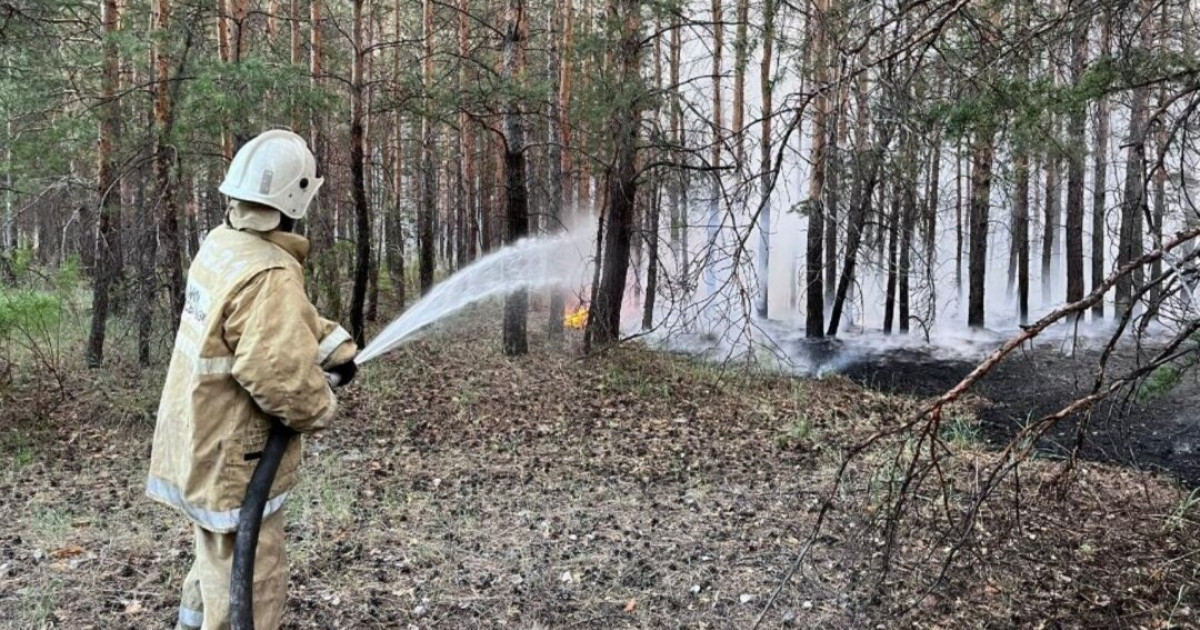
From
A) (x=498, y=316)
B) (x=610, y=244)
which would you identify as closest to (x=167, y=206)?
(x=610, y=244)

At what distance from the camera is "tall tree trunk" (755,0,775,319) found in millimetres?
3002

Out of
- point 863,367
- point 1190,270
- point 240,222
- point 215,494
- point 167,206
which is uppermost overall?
point 167,206

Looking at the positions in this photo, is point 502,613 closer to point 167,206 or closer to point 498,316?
point 167,206

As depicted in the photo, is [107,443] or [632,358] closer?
[107,443]

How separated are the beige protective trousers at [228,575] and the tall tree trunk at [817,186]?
2.46 meters

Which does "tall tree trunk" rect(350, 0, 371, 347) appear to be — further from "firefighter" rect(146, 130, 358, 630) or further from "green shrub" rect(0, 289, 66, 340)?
"firefighter" rect(146, 130, 358, 630)

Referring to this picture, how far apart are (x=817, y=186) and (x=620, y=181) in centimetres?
648

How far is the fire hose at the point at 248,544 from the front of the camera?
2.59 meters

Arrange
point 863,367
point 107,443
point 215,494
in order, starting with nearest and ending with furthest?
point 215,494, point 107,443, point 863,367

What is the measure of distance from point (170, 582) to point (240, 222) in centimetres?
216

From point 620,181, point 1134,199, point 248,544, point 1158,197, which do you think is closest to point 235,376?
point 248,544

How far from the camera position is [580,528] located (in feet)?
15.7

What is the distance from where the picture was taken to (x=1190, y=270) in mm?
1951

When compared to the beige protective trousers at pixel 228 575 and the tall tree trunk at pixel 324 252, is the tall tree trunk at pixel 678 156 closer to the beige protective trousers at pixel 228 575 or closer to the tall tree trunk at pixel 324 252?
the beige protective trousers at pixel 228 575
